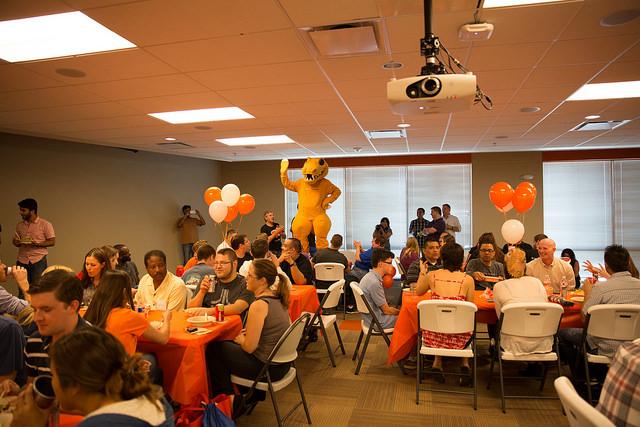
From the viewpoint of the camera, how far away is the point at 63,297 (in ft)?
7.01

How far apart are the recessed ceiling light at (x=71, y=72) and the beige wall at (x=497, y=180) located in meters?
8.86

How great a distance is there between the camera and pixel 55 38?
9.90ft

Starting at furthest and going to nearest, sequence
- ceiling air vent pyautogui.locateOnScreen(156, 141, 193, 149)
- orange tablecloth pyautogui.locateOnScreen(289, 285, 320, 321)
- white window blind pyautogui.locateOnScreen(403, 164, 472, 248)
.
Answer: white window blind pyautogui.locateOnScreen(403, 164, 472, 248) → ceiling air vent pyautogui.locateOnScreen(156, 141, 193, 149) → orange tablecloth pyautogui.locateOnScreen(289, 285, 320, 321)

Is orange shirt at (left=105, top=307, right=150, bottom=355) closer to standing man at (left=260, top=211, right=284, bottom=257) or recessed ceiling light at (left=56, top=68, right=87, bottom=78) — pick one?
recessed ceiling light at (left=56, top=68, right=87, bottom=78)

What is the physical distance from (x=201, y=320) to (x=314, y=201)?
3.73 meters

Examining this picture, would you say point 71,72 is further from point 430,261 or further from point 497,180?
point 497,180

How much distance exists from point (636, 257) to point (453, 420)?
9196 mm

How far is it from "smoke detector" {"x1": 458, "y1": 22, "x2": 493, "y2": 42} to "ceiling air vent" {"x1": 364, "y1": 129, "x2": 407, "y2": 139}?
4032 mm

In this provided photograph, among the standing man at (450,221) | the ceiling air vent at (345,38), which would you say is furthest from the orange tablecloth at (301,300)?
the standing man at (450,221)

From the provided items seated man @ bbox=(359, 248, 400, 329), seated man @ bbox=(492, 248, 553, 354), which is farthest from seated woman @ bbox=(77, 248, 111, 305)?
seated man @ bbox=(492, 248, 553, 354)

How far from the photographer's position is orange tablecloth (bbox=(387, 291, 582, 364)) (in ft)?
12.7

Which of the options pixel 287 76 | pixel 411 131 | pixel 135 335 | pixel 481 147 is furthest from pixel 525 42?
pixel 481 147

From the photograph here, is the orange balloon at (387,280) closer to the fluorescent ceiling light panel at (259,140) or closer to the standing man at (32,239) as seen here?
the fluorescent ceiling light panel at (259,140)

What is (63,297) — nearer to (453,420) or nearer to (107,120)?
(453,420)
